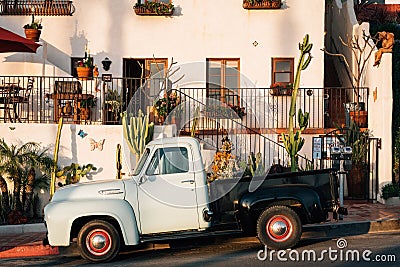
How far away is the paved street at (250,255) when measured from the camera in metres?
10.2

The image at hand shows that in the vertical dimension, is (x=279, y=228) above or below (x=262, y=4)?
below

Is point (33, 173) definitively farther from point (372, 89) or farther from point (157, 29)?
point (372, 89)

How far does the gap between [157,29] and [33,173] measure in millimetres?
6152

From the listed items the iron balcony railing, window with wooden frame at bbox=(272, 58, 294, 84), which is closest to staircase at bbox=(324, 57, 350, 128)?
the iron balcony railing

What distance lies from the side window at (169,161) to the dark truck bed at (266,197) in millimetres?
597

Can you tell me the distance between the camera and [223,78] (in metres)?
18.8

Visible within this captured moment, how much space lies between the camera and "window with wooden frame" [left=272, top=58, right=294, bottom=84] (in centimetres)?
1880

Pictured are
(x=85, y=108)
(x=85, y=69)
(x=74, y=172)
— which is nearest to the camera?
(x=74, y=172)

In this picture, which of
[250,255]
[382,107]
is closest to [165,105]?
[382,107]

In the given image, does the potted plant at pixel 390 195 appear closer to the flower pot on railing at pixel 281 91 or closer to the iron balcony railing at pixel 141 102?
the iron balcony railing at pixel 141 102

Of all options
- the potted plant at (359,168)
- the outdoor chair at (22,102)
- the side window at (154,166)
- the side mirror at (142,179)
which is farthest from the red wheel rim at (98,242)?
the potted plant at (359,168)

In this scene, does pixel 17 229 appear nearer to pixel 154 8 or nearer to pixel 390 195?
pixel 154 8

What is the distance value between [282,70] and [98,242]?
381 inches

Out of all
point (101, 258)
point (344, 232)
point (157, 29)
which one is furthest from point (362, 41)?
point (101, 258)
